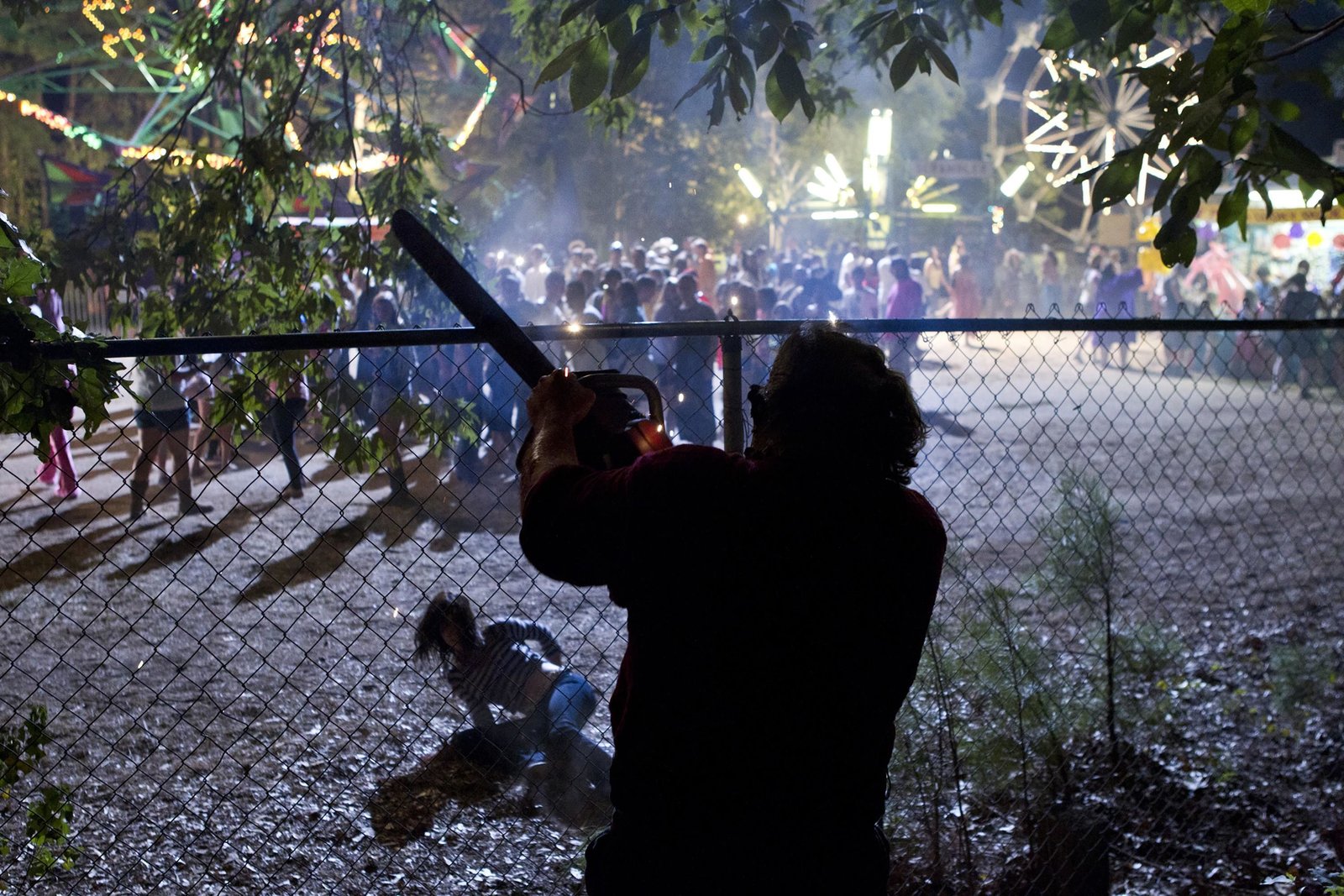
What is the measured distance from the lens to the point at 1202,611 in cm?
650

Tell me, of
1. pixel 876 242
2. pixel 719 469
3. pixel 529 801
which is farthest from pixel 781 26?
pixel 876 242

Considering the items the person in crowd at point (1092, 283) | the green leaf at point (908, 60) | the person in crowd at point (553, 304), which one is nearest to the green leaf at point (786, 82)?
the green leaf at point (908, 60)

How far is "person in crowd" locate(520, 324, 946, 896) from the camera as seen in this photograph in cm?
163

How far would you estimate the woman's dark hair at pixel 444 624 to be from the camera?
4.43 meters

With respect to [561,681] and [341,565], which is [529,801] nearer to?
[561,681]

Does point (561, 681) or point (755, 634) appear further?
point (561, 681)

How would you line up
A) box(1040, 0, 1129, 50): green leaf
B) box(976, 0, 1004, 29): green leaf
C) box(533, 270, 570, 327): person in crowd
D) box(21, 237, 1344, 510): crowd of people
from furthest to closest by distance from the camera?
box(533, 270, 570, 327): person in crowd
box(21, 237, 1344, 510): crowd of people
box(976, 0, 1004, 29): green leaf
box(1040, 0, 1129, 50): green leaf

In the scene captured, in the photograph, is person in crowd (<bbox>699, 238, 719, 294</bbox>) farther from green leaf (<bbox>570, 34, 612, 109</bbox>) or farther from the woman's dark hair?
green leaf (<bbox>570, 34, 612, 109</bbox>)

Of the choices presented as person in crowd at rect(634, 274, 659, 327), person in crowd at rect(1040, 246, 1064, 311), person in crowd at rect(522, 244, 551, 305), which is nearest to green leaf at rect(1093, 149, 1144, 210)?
person in crowd at rect(634, 274, 659, 327)

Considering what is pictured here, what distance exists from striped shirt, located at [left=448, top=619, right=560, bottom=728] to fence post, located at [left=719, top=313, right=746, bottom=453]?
1792 millimetres

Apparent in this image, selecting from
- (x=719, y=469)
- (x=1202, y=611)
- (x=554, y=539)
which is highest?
(x=719, y=469)

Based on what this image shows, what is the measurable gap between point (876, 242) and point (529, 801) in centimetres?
2762

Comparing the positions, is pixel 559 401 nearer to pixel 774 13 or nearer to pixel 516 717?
pixel 774 13

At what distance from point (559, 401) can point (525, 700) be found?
2.76 meters
